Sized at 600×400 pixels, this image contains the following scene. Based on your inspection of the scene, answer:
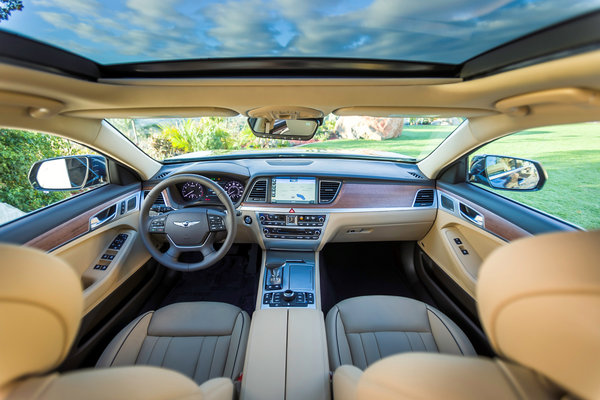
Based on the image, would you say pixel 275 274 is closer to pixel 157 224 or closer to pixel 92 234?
pixel 157 224

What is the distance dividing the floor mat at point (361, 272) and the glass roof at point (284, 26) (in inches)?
77.8

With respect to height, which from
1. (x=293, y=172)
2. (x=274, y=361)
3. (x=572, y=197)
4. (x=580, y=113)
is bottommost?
(x=274, y=361)

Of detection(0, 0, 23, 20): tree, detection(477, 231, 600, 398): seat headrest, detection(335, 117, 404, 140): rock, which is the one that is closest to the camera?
detection(477, 231, 600, 398): seat headrest

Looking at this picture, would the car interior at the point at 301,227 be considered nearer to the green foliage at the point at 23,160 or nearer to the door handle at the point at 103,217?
the door handle at the point at 103,217

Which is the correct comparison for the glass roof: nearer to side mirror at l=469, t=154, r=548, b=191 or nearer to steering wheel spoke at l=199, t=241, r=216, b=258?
side mirror at l=469, t=154, r=548, b=191

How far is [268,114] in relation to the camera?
1729 mm

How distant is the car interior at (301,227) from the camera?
0.62 metres

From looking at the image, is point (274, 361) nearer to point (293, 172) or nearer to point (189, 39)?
point (293, 172)

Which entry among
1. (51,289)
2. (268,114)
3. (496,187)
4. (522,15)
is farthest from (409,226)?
(51,289)

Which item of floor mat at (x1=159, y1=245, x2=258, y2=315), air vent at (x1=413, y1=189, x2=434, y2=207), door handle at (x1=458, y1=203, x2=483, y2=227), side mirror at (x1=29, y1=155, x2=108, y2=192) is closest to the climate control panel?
floor mat at (x1=159, y1=245, x2=258, y2=315)

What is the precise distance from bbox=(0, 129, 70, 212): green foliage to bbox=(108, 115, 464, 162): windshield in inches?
24.7

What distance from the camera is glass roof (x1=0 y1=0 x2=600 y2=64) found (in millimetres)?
874

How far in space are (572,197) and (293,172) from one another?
2.04 metres

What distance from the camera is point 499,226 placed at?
5.76 feet
